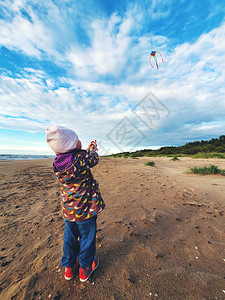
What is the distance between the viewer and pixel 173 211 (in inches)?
132

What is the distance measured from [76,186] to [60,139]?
660 mm

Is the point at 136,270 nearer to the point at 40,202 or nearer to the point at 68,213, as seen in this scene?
the point at 68,213

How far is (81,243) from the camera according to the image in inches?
70.7

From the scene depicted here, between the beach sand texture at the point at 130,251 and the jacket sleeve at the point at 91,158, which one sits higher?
the jacket sleeve at the point at 91,158

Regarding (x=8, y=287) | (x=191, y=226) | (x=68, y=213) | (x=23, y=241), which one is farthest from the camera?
(x=191, y=226)

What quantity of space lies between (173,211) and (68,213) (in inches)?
108

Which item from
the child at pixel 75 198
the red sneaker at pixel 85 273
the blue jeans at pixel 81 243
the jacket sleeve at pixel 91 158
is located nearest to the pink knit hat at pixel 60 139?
the child at pixel 75 198

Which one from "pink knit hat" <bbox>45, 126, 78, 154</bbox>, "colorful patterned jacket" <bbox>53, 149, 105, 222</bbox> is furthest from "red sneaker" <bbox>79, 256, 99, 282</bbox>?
"pink knit hat" <bbox>45, 126, 78, 154</bbox>

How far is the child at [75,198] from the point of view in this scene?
174cm

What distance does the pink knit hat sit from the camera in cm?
174

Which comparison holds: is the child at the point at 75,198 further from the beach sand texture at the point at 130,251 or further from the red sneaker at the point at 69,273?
the beach sand texture at the point at 130,251

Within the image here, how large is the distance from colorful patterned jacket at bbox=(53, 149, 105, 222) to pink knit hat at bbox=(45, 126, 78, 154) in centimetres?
8

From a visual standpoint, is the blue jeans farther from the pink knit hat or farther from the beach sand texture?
the pink knit hat

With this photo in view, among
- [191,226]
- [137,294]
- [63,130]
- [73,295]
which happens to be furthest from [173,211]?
[63,130]
